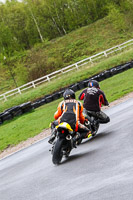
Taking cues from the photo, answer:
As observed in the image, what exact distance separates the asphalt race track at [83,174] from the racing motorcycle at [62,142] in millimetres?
216

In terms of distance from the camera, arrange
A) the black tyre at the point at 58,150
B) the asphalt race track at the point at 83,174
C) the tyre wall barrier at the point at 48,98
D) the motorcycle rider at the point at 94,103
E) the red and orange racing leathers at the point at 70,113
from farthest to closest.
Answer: the tyre wall barrier at the point at 48,98, the motorcycle rider at the point at 94,103, the red and orange racing leathers at the point at 70,113, the black tyre at the point at 58,150, the asphalt race track at the point at 83,174

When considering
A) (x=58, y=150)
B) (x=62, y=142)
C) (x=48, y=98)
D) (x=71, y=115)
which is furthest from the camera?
(x=48, y=98)

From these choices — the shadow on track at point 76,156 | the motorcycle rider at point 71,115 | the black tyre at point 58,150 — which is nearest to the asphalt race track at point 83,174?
the shadow on track at point 76,156

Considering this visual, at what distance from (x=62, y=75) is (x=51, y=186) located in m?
32.9

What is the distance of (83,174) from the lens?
6320 mm

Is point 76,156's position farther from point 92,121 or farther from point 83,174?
point 83,174

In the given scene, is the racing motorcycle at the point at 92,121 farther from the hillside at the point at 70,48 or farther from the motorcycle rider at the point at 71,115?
the hillside at the point at 70,48

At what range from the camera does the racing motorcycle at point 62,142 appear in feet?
25.9

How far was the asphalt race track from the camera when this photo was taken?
5074mm

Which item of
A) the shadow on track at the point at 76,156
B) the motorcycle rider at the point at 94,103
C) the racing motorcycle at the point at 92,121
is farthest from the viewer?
the motorcycle rider at the point at 94,103

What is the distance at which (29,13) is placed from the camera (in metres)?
81.9

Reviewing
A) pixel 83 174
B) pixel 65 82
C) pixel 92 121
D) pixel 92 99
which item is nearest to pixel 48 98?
pixel 65 82

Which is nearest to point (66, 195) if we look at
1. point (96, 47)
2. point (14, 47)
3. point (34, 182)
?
point (34, 182)

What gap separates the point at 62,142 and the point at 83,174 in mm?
1733
